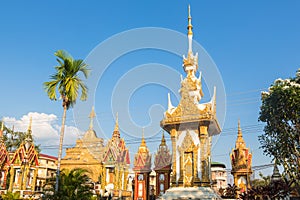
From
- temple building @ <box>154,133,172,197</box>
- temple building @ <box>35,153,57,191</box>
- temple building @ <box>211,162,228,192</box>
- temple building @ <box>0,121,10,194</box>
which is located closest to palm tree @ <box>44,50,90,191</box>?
temple building @ <box>154,133,172,197</box>

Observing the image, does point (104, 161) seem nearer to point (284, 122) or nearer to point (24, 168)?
point (24, 168)

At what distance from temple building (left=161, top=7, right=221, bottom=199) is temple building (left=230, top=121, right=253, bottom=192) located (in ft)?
16.4

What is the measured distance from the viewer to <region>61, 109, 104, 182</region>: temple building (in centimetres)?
4044

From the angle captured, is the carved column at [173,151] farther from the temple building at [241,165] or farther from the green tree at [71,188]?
the temple building at [241,165]

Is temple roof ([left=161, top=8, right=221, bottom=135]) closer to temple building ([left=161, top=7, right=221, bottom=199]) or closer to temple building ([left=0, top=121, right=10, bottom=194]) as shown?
temple building ([left=161, top=7, right=221, bottom=199])

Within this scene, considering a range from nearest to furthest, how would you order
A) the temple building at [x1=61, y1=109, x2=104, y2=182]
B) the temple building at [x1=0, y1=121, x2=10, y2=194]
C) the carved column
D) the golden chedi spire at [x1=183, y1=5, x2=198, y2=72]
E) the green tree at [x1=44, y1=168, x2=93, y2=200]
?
1. the green tree at [x1=44, y1=168, x2=93, y2=200]
2. the carved column
3. the golden chedi spire at [x1=183, y1=5, x2=198, y2=72]
4. the temple building at [x1=0, y1=121, x2=10, y2=194]
5. the temple building at [x1=61, y1=109, x2=104, y2=182]

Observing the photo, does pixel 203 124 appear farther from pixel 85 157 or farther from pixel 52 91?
pixel 85 157

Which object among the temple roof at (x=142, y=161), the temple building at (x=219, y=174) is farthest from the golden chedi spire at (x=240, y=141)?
the temple building at (x=219, y=174)

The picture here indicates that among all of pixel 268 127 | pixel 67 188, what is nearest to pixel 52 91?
pixel 67 188

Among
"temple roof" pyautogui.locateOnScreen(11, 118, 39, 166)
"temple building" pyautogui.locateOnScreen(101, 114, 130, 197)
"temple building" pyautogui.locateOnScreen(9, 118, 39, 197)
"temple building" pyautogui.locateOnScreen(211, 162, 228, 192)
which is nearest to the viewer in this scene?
"temple building" pyautogui.locateOnScreen(9, 118, 39, 197)

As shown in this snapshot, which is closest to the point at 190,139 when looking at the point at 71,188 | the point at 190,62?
the point at 190,62

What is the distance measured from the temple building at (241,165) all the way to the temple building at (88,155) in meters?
18.8

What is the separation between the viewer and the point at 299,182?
19.0m

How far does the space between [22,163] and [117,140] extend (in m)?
13.1
